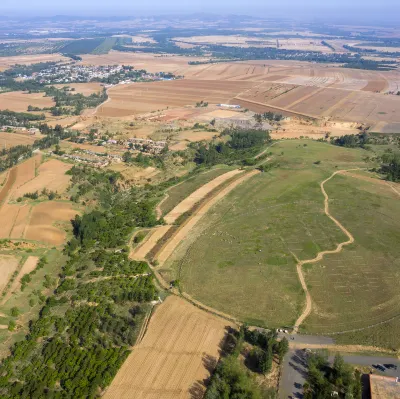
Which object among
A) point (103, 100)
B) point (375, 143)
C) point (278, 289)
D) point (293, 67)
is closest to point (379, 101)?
point (375, 143)

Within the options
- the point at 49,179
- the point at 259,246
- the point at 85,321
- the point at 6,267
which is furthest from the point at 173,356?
the point at 49,179

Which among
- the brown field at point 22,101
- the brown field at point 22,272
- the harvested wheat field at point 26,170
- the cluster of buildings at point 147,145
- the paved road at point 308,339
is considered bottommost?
the brown field at point 22,101

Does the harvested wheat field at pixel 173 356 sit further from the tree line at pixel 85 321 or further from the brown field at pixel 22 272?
the brown field at pixel 22 272

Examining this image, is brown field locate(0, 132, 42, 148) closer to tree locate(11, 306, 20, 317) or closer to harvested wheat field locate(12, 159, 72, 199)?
harvested wheat field locate(12, 159, 72, 199)

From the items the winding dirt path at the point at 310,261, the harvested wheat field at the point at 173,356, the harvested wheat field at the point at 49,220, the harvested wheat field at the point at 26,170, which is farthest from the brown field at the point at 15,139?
the harvested wheat field at the point at 173,356

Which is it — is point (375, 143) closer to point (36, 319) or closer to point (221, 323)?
point (221, 323)

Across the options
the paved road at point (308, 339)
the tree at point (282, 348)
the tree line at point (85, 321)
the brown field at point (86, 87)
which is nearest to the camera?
the tree line at point (85, 321)

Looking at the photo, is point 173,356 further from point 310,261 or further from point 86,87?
point 86,87
